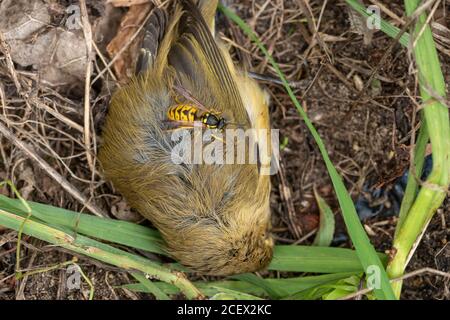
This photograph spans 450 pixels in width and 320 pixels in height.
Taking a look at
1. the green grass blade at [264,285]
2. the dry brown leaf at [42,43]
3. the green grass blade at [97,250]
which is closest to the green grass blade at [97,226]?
the green grass blade at [97,250]

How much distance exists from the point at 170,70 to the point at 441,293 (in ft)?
7.92

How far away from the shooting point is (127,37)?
4.54 meters

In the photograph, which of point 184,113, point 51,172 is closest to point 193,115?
point 184,113

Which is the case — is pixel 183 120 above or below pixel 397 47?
below

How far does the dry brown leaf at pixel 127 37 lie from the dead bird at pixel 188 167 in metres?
0.42

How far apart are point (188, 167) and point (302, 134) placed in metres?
1.22

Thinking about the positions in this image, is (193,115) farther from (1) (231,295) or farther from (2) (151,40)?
(1) (231,295)

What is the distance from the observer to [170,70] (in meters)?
3.99

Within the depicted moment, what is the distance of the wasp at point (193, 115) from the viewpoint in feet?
12.0

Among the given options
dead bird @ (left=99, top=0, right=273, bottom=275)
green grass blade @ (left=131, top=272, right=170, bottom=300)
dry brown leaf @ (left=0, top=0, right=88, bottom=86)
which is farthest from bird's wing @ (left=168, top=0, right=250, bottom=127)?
green grass blade @ (left=131, top=272, right=170, bottom=300)

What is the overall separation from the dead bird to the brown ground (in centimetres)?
48

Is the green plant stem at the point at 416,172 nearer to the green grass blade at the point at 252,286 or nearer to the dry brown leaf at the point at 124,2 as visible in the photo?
the green grass blade at the point at 252,286
